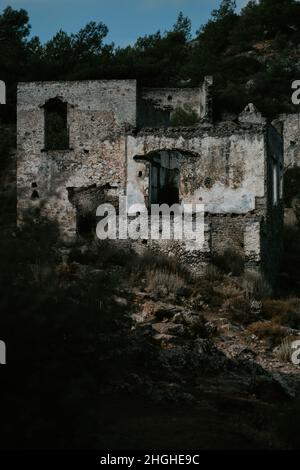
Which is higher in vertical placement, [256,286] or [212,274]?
[212,274]

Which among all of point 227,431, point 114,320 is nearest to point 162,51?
point 114,320

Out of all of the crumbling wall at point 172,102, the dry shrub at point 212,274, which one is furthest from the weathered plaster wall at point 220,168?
the crumbling wall at point 172,102

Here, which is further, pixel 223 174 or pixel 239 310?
pixel 223 174

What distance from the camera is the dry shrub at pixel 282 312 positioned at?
18922mm

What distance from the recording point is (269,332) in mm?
17531

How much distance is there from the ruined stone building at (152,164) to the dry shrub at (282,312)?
217 cm

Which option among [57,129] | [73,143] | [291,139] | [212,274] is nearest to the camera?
[212,274]

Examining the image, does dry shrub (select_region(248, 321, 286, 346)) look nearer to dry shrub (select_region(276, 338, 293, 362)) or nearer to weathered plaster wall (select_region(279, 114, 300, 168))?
dry shrub (select_region(276, 338, 293, 362))

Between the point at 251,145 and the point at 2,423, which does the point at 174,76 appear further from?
the point at 2,423

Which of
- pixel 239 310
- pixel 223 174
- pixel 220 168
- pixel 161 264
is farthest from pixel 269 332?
pixel 220 168

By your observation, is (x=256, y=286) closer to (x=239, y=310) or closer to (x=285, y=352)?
(x=239, y=310)

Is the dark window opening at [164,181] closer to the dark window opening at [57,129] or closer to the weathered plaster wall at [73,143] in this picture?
the weathered plaster wall at [73,143]

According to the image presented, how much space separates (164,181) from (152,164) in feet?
4.46

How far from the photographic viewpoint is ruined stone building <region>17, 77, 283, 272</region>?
74.1 feet
